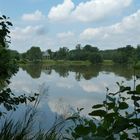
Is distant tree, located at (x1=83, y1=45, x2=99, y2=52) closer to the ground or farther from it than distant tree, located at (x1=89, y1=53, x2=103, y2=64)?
farther from it

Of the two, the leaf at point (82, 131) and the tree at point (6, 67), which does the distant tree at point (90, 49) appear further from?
the leaf at point (82, 131)

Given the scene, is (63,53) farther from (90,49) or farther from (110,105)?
(110,105)

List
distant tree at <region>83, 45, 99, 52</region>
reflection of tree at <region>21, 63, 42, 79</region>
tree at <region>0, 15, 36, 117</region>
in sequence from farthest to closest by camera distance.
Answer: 1. distant tree at <region>83, 45, 99, 52</region>
2. reflection of tree at <region>21, 63, 42, 79</region>
3. tree at <region>0, 15, 36, 117</region>

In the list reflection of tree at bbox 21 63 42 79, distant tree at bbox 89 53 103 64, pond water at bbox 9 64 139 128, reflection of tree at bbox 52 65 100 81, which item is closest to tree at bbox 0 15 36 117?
pond water at bbox 9 64 139 128

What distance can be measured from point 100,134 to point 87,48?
9847 cm

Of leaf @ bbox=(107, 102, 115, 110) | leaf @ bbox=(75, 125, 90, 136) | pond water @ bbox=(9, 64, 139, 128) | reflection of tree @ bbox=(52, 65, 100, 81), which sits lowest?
reflection of tree @ bbox=(52, 65, 100, 81)

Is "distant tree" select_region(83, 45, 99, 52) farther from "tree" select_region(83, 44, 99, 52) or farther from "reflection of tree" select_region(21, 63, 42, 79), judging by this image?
"reflection of tree" select_region(21, 63, 42, 79)

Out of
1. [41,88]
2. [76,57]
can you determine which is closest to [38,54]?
[76,57]

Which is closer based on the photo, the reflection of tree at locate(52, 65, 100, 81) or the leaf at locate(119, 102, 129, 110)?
the leaf at locate(119, 102, 129, 110)

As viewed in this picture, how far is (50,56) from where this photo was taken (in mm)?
107438

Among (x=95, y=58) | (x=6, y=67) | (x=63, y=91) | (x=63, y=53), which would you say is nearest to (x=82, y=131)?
(x=6, y=67)

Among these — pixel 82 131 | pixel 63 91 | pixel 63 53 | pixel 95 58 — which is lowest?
pixel 63 91

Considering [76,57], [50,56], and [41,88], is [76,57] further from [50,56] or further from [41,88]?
[41,88]

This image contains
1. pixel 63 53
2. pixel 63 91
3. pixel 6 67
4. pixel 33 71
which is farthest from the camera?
pixel 63 53
